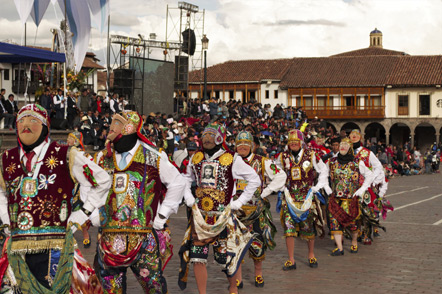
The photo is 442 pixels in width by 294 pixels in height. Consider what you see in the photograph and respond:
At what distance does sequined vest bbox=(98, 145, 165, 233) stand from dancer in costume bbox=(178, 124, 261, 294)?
1317mm

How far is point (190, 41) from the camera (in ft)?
126

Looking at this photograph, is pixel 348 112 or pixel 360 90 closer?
pixel 348 112

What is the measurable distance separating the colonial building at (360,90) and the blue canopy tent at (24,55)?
54.7m

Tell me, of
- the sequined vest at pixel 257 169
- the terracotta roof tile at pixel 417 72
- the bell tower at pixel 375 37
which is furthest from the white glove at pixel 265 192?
the bell tower at pixel 375 37

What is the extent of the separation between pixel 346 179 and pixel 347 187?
5.3 inches

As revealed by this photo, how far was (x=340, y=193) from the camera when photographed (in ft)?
39.3

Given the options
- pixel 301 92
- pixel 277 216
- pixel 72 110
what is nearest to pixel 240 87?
pixel 301 92

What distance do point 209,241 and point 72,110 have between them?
54.8 ft

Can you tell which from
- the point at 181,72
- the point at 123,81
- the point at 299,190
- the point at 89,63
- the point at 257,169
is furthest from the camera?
the point at 89,63

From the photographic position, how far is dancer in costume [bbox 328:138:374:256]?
11859 millimetres

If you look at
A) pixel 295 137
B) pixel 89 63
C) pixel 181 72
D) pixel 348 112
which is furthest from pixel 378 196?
pixel 89 63

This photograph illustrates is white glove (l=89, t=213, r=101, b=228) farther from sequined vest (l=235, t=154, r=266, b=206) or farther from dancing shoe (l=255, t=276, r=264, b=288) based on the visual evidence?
sequined vest (l=235, t=154, r=266, b=206)

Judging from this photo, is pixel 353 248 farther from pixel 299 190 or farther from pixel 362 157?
pixel 299 190

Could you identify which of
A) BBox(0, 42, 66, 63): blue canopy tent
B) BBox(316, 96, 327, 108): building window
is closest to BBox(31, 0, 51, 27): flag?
BBox(0, 42, 66, 63): blue canopy tent
